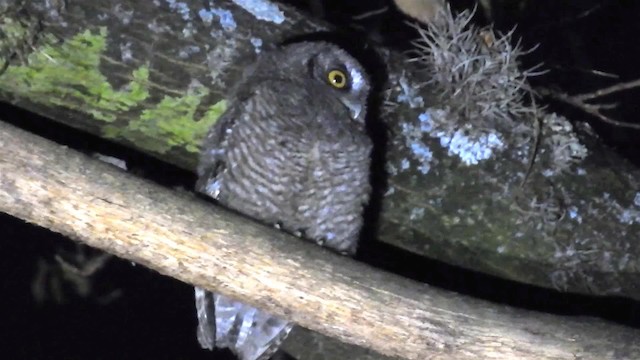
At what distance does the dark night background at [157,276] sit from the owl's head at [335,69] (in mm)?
951

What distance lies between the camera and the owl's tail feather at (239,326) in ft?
9.52

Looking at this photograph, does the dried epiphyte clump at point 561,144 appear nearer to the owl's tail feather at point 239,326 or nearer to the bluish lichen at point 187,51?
the owl's tail feather at point 239,326

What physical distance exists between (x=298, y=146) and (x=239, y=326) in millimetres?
703

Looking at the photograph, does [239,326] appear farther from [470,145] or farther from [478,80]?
[478,80]

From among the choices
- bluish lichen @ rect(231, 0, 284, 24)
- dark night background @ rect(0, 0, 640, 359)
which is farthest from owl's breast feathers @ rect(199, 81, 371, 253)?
dark night background @ rect(0, 0, 640, 359)

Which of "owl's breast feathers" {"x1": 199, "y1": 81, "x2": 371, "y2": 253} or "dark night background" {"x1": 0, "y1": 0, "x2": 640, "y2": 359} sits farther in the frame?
"dark night background" {"x1": 0, "y1": 0, "x2": 640, "y2": 359}

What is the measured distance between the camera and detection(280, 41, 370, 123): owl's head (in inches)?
105

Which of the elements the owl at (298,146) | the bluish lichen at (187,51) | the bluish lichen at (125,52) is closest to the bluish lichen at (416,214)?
the owl at (298,146)

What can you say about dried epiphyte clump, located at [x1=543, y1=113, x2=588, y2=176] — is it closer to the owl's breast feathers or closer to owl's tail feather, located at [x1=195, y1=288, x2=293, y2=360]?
the owl's breast feathers

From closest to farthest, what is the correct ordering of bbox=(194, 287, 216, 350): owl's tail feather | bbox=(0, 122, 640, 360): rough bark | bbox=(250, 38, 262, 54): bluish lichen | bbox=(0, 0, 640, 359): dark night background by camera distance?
1. bbox=(0, 122, 640, 360): rough bark
2. bbox=(250, 38, 262, 54): bluish lichen
3. bbox=(194, 287, 216, 350): owl's tail feather
4. bbox=(0, 0, 640, 359): dark night background

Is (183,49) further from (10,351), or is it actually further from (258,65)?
(10,351)

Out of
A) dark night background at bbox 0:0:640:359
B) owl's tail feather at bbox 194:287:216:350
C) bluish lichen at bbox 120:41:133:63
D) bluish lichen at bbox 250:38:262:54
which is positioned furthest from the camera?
dark night background at bbox 0:0:640:359

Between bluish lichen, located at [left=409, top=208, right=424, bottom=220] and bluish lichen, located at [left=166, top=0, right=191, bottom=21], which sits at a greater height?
bluish lichen, located at [left=166, top=0, right=191, bottom=21]

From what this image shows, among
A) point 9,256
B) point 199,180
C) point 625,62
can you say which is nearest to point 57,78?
point 199,180
